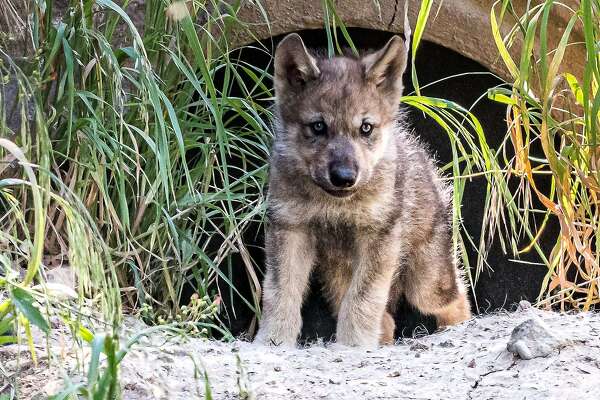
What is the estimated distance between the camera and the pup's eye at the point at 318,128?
413cm

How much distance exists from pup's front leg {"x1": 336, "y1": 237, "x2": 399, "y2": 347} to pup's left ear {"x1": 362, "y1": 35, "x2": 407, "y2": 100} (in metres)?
0.68

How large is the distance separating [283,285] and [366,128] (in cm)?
74

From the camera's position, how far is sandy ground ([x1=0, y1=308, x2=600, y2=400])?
2648mm

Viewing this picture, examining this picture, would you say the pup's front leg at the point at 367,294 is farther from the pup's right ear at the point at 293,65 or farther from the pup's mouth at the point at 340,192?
the pup's right ear at the point at 293,65

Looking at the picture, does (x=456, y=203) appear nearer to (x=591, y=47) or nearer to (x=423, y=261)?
(x=423, y=261)

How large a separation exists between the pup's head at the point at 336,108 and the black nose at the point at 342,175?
2cm

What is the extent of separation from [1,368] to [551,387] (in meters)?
1.46

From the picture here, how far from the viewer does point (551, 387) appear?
275cm

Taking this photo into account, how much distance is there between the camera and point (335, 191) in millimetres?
3965

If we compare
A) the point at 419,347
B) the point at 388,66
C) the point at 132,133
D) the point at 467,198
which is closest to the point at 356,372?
the point at 419,347

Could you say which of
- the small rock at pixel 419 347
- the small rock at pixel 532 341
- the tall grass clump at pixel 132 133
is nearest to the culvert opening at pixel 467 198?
the tall grass clump at pixel 132 133

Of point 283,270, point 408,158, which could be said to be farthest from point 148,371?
point 408,158

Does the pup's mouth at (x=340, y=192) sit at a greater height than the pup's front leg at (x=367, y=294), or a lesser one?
greater

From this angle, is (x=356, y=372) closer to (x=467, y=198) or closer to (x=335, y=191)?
(x=335, y=191)
